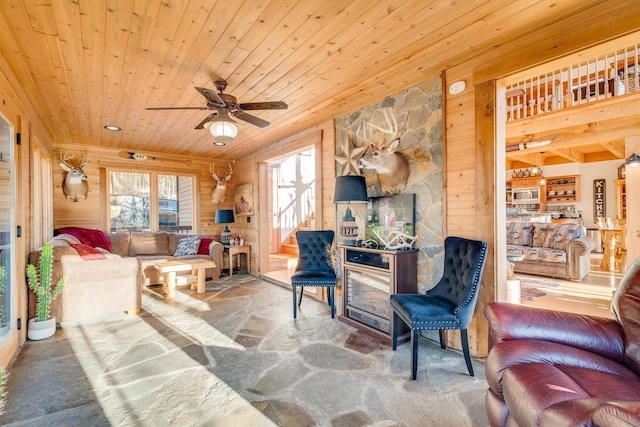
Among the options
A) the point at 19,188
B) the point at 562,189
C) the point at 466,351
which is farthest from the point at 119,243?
the point at 562,189

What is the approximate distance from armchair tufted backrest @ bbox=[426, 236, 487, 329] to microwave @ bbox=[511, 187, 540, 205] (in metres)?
9.91

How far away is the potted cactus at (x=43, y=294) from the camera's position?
312 centimetres

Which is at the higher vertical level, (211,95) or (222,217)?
(211,95)

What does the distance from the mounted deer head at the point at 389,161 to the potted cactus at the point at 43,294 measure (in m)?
3.50

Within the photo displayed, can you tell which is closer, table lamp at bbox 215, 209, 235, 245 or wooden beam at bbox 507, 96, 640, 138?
wooden beam at bbox 507, 96, 640, 138

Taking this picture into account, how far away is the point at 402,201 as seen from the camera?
3.32 meters

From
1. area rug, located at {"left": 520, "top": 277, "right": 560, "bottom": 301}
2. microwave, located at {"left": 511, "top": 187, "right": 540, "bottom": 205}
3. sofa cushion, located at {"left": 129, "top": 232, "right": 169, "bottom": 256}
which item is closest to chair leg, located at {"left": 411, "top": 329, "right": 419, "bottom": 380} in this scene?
area rug, located at {"left": 520, "top": 277, "right": 560, "bottom": 301}

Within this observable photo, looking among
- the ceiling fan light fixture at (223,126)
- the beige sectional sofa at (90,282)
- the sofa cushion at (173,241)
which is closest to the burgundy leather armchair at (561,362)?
the ceiling fan light fixture at (223,126)

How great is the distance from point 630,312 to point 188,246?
609 centimetres

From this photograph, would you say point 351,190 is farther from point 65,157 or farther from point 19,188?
point 65,157

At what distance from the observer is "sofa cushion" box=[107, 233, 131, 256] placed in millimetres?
5770

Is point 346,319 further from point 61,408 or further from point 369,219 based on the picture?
point 61,408

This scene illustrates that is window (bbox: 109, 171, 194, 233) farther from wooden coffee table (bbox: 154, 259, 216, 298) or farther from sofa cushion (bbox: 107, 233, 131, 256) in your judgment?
wooden coffee table (bbox: 154, 259, 216, 298)

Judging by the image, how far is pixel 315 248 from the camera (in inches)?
163
